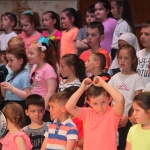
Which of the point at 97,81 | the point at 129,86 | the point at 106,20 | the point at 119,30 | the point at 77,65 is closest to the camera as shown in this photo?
the point at 97,81

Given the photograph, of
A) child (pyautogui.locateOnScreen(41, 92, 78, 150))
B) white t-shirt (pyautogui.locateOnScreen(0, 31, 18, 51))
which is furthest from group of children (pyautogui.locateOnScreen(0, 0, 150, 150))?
white t-shirt (pyautogui.locateOnScreen(0, 31, 18, 51))

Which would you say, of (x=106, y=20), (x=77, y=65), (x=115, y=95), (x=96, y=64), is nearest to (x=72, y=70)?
(x=77, y=65)

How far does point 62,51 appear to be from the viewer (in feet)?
21.6

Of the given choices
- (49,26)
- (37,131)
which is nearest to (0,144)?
(37,131)

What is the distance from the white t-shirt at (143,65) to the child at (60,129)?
104 cm

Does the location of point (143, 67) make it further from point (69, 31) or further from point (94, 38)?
point (69, 31)

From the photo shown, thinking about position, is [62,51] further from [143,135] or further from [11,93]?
[143,135]

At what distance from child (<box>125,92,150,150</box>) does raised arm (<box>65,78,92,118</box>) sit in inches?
18.6

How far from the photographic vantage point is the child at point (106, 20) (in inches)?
245

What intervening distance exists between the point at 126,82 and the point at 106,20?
1947 mm

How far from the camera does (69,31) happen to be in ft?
21.6

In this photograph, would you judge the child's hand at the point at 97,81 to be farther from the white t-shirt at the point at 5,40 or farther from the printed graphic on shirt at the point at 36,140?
the white t-shirt at the point at 5,40

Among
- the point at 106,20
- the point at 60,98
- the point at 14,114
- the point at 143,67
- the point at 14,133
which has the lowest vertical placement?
the point at 14,133

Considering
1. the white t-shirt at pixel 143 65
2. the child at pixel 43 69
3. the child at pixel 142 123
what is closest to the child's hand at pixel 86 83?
the child at pixel 142 123
